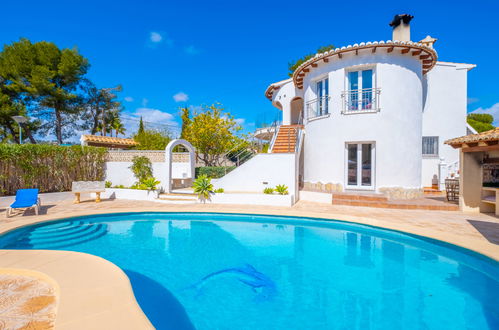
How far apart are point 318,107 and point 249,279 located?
11181 millimetres

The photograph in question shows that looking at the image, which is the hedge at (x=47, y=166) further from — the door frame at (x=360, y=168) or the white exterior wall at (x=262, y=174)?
the door frame at (x=360, y=168)

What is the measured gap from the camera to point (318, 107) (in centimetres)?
1351

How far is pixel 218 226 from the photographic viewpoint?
8844mm

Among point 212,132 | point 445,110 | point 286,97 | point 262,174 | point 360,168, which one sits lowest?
point 262,174

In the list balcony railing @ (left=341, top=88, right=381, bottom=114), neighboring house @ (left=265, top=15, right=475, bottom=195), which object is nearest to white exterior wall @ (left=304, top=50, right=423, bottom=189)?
neighboring house @ (left=265, top=15, right=475, bottom=195)

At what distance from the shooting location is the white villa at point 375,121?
11383 millimetres

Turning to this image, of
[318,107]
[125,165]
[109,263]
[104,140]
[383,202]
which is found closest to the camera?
[109,263]

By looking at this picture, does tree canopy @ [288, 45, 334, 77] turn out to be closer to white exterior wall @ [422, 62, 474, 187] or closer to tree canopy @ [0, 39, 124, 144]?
white exterior wall @ [422, 62, 474, 187]

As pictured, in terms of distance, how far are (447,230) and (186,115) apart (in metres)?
26.9

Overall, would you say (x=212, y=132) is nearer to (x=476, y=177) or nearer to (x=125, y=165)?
(x=125, y=165)

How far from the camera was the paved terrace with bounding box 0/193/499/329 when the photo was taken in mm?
2850

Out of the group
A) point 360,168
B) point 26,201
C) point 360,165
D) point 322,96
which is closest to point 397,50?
point 322,96

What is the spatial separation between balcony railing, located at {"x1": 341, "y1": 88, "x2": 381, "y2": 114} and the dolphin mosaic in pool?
9845 mm

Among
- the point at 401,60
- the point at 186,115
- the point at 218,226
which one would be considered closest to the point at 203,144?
the point at 186,115
